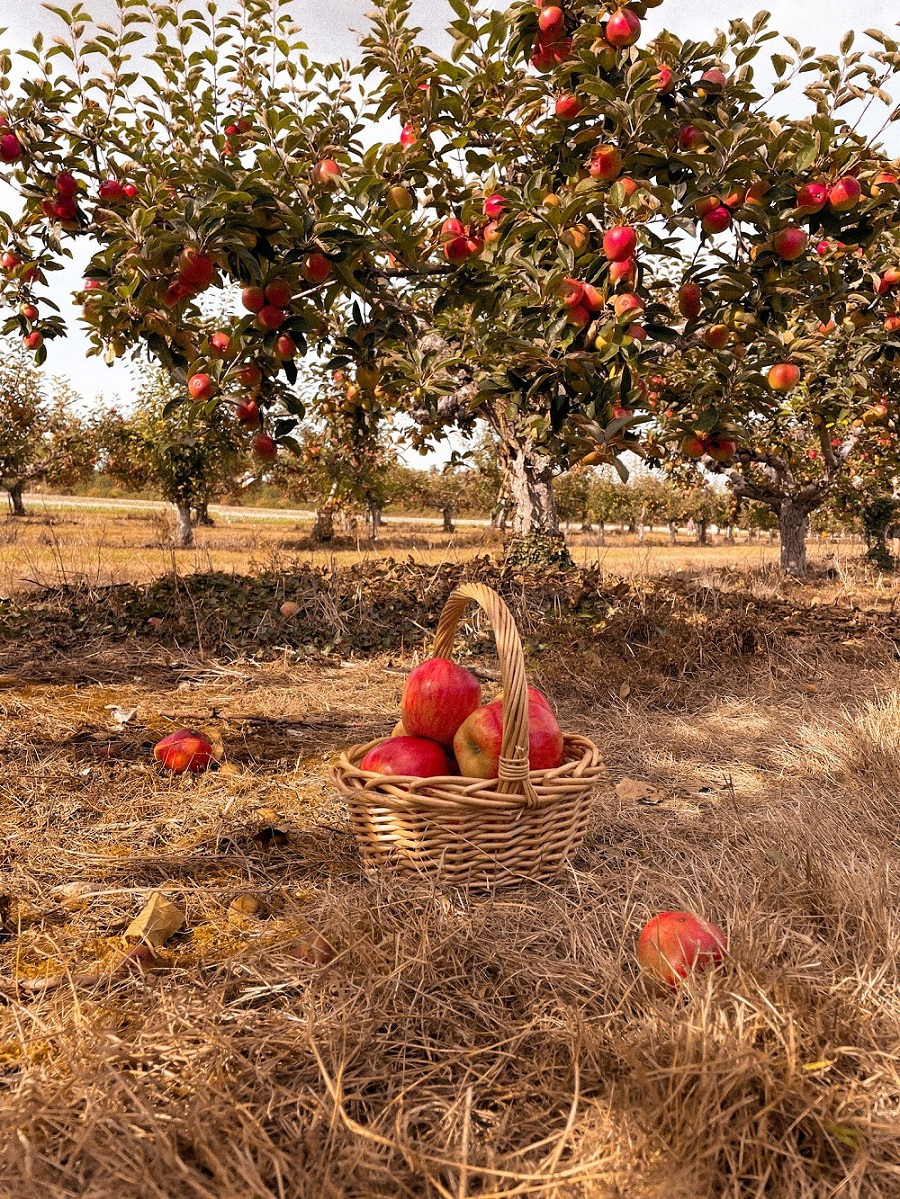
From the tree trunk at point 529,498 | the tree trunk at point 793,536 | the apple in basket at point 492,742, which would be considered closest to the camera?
the apple in basket at point 492,742

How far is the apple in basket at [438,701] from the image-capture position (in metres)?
2.16

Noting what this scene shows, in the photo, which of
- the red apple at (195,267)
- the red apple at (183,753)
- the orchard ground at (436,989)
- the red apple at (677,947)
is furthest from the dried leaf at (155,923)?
the red apple at (195,267)

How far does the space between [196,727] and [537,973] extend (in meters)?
2.32

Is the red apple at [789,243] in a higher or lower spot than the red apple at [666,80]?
lower

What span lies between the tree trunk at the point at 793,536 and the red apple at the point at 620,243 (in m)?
9.01

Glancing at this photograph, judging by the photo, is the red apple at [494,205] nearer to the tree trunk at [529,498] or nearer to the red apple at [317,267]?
the red apple at [317,267]

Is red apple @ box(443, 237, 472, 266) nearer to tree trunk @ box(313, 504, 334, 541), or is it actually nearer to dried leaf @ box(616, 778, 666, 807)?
dried leaf @ box(616, 778, 666, 807)

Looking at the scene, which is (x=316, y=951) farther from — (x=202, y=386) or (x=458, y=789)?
(x=202, y=386)

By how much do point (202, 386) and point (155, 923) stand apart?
2071 mm

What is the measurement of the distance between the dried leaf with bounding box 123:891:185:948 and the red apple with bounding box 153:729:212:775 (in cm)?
113

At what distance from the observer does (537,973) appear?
155 centimetres

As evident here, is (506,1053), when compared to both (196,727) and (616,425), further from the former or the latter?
(196,727)

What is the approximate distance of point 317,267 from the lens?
2.68 meters

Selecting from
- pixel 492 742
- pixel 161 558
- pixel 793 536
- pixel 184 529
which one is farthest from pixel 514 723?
pixel 184 529
